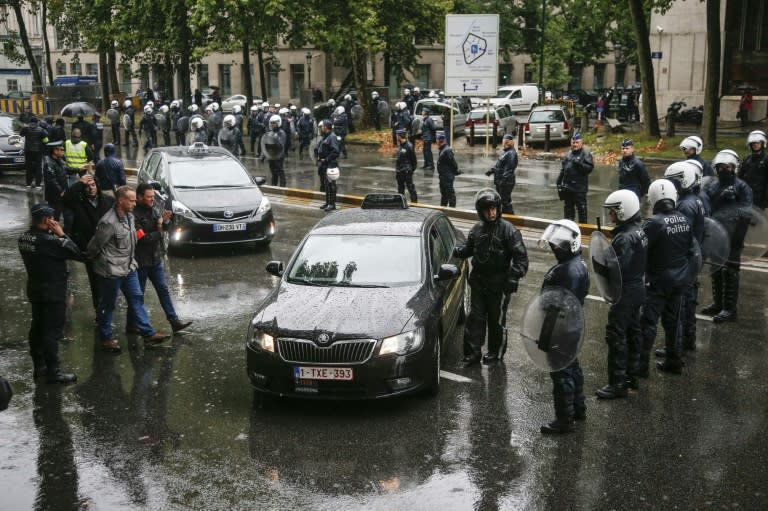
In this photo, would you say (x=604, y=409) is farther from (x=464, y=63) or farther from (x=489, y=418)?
(x=464, y=63)

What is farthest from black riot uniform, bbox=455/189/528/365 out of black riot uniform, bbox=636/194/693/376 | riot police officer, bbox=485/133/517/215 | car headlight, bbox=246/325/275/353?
riot police officer, bbox=485/133/517/215

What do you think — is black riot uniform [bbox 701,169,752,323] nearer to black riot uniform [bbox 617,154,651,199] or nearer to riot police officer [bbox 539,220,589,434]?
black riot uniform [bbox 617,154,651,199]

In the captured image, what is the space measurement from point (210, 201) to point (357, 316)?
734cm

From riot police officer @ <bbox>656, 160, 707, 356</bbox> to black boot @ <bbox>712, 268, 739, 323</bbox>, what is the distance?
1.16m

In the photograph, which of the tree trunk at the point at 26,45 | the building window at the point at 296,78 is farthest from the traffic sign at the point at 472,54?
the building window at the point at 296,78

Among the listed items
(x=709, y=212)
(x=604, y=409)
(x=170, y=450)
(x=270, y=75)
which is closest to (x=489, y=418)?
(x=604, y=409)

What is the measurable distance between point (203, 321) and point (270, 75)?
189ft

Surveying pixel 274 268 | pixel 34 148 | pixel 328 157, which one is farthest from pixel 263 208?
pixel 34 148

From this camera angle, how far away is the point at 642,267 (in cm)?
750

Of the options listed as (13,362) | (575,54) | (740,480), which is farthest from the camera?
(575,54)

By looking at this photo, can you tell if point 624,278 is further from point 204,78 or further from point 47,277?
point 204,78

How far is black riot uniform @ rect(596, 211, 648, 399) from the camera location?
743 centimetres

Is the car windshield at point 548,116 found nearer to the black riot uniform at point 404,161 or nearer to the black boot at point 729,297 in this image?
the black riot uniform at point 404,161

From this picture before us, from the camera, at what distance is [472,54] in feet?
Result: 92.8
